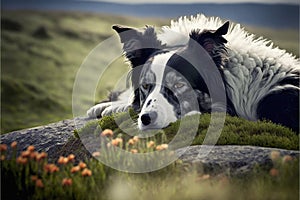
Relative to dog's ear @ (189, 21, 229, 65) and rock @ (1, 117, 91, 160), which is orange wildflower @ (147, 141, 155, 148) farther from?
dog's ear @ (189, 21, 229, 65)

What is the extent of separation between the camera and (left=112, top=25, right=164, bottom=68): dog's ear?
11.8 m

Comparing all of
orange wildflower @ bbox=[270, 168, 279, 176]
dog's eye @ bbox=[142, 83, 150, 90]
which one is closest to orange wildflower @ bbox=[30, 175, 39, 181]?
dog's eye @ bbox=[142, 83, 150, 90]

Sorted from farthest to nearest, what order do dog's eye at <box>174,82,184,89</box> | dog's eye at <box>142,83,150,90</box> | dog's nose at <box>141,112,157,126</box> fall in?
dog's eye at <box>142,83,150,90</box> → dog's eye at <box>174,82,184,89</box> → dog's nose at <box>141,112,157,126</box>

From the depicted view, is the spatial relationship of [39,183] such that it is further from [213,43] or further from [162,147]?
[213,43]

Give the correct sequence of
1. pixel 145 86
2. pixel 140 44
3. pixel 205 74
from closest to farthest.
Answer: pixel 145 86, pixel 205 74, pixel 140 44

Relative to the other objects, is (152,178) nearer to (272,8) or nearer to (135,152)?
(135,152)

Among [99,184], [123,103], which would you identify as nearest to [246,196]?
[99,184]

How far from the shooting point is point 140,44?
11891 millimetres

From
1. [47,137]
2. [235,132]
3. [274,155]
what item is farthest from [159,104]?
[274,155]

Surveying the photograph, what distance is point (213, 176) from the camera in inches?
332

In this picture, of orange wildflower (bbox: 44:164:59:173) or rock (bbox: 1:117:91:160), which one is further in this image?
rock (bbox: 1:117:91:160)

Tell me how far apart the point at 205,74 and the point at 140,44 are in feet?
5.06

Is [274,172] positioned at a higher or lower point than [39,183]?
higher

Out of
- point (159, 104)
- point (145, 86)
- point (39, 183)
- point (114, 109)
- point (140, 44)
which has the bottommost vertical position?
point (39, 183)
